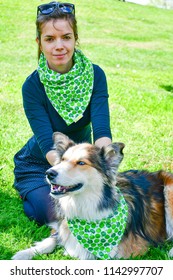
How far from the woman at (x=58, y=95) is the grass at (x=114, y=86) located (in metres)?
0.34

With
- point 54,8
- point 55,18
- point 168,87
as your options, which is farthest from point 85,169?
point 168,87

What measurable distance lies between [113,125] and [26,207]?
3.27m

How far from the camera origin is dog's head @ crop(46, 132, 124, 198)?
10.1 ft

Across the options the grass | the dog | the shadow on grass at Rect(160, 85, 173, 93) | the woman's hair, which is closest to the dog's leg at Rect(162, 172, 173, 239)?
the dog

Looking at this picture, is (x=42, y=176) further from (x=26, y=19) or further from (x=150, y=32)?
(x=150, y=32)

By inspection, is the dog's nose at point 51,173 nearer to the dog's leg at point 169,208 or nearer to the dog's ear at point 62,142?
the dog's ear at point 62,142

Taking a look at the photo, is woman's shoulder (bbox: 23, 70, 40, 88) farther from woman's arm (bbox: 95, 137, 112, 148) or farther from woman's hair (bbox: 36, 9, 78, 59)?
woman's arm (bbox: 95, 137, 112, 148)

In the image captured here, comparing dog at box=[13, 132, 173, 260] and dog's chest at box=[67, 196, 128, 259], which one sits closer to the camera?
dog at box=[13, 132, 173, 260]

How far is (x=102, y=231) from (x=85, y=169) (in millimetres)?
602

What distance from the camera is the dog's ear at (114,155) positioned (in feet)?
10.3

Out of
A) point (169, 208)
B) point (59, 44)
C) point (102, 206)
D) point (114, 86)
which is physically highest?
point (59, 44)

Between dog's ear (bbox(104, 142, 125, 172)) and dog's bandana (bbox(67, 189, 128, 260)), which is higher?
dog's ear (bbox(104, 142, 125, 172))

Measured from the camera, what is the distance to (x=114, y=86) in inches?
385

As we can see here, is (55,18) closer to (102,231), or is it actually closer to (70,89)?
(70,89)
